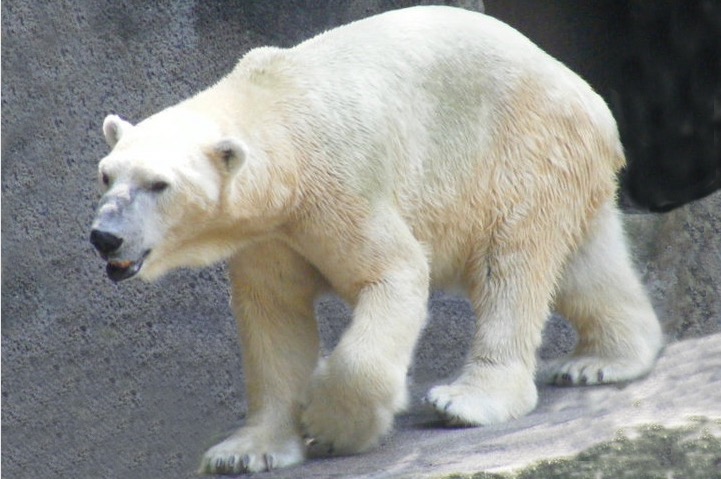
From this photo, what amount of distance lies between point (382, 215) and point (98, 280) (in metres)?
1.71

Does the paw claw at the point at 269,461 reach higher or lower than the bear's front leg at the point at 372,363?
lower

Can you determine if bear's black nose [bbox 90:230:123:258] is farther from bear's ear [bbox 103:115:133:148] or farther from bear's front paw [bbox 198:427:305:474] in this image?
bear's front paw [bbox 198:427:305:474]

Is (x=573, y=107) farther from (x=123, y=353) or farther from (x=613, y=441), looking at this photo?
(x=123, y=353)

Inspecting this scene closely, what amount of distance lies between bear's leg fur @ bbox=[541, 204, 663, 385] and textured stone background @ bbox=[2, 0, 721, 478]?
444mm

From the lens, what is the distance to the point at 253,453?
4.29m

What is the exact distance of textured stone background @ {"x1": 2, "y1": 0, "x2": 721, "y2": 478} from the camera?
5.43 metres

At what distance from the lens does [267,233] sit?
4.31 m

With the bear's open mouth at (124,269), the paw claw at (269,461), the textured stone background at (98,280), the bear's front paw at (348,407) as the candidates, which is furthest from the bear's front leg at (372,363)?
the textured stone background at (98,280)

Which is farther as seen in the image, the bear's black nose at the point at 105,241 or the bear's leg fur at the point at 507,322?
the bear's leg fur at the point at 507,322

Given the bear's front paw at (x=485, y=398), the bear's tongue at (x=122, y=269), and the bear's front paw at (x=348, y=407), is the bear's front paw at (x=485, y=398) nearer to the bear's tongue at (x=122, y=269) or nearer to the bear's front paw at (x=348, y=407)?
the bear's front paw at (x=348, y=407)

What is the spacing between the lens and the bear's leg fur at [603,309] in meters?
4.95

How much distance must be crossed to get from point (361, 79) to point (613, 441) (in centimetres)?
144

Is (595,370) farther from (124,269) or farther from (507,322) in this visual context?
(124,269)

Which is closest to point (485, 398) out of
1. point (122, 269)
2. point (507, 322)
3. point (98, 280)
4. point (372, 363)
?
point (507, 322)
